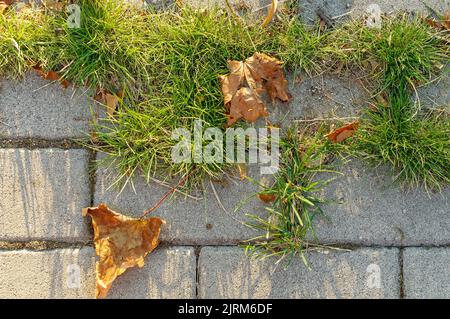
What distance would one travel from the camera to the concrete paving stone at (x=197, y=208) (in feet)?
8.87

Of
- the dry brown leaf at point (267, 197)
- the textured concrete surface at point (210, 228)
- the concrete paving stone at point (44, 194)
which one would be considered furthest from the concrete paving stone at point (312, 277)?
the concrete paving stone at point (44, 194)

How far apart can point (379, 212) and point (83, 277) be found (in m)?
1.52

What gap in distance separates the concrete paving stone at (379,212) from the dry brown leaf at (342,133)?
15 centimetres

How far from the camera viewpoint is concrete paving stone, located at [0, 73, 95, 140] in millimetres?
2773

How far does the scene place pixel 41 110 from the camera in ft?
9.14

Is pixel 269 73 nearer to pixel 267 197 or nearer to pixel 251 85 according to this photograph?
pixel 251 85

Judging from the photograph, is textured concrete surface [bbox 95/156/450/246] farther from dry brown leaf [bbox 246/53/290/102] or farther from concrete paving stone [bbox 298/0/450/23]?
concrete paving stone [bbox 298/0/450/23]

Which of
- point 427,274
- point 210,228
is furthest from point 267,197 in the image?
point 427,274

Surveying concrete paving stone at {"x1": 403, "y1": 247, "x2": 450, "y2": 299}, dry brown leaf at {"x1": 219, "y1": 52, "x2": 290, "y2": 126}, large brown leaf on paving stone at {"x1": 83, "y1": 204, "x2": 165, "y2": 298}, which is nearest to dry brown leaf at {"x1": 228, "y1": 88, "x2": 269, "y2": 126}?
dry brown leaf at {"x1": 219, "y1": 52, "x2": 290, "y2": 126}

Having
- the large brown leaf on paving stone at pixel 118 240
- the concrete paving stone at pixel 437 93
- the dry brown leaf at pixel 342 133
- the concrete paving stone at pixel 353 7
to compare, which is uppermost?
the concrete paving stone at pixel 353 7

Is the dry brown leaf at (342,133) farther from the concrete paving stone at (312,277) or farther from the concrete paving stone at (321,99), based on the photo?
the concrete paving stone at (312,277)

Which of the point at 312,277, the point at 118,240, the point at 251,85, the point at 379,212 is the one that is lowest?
the point at 312,277
